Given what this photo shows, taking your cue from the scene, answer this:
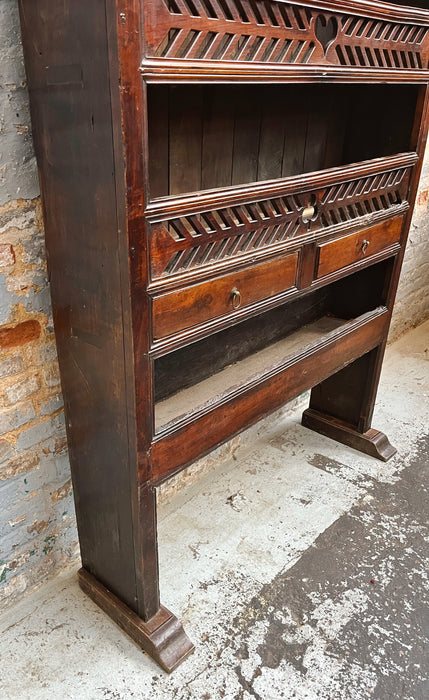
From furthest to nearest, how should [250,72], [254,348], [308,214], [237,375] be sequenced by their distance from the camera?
[254,348]
[237,375]
[308,214]
[250,72]

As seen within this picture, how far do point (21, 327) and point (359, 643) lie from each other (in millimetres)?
1380

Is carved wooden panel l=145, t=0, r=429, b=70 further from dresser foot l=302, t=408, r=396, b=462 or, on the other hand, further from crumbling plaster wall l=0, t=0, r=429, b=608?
dresser foot l=302, t=408, r=396, b=462

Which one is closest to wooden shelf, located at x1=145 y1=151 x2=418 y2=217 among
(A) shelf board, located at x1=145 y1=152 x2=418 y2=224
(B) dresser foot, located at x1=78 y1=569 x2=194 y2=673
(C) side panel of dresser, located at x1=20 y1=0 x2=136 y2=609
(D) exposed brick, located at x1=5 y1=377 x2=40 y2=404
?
(A) shelf board, located at x1=145 y1=152 x2=418 y2=224

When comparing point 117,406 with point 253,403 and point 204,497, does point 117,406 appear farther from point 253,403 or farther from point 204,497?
point 204,497

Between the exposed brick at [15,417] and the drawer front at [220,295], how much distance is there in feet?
1.78

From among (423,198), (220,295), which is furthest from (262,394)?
(423,198)

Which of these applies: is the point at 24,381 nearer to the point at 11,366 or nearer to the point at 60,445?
the point at 11,366

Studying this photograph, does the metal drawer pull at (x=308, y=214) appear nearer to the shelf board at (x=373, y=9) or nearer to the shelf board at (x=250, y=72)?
the shelf board at (x=250, y=72)

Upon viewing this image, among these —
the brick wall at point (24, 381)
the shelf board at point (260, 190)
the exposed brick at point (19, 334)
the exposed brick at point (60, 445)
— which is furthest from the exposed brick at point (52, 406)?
→ the shelf board at point (260, 190)

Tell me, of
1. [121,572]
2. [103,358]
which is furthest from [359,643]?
[103,358]

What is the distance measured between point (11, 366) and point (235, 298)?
643 millimetres

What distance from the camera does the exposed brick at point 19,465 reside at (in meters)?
1.59

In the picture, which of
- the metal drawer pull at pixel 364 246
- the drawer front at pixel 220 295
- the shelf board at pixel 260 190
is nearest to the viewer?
the shelf board at pixel 260 190

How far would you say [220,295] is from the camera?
141 centimetres
